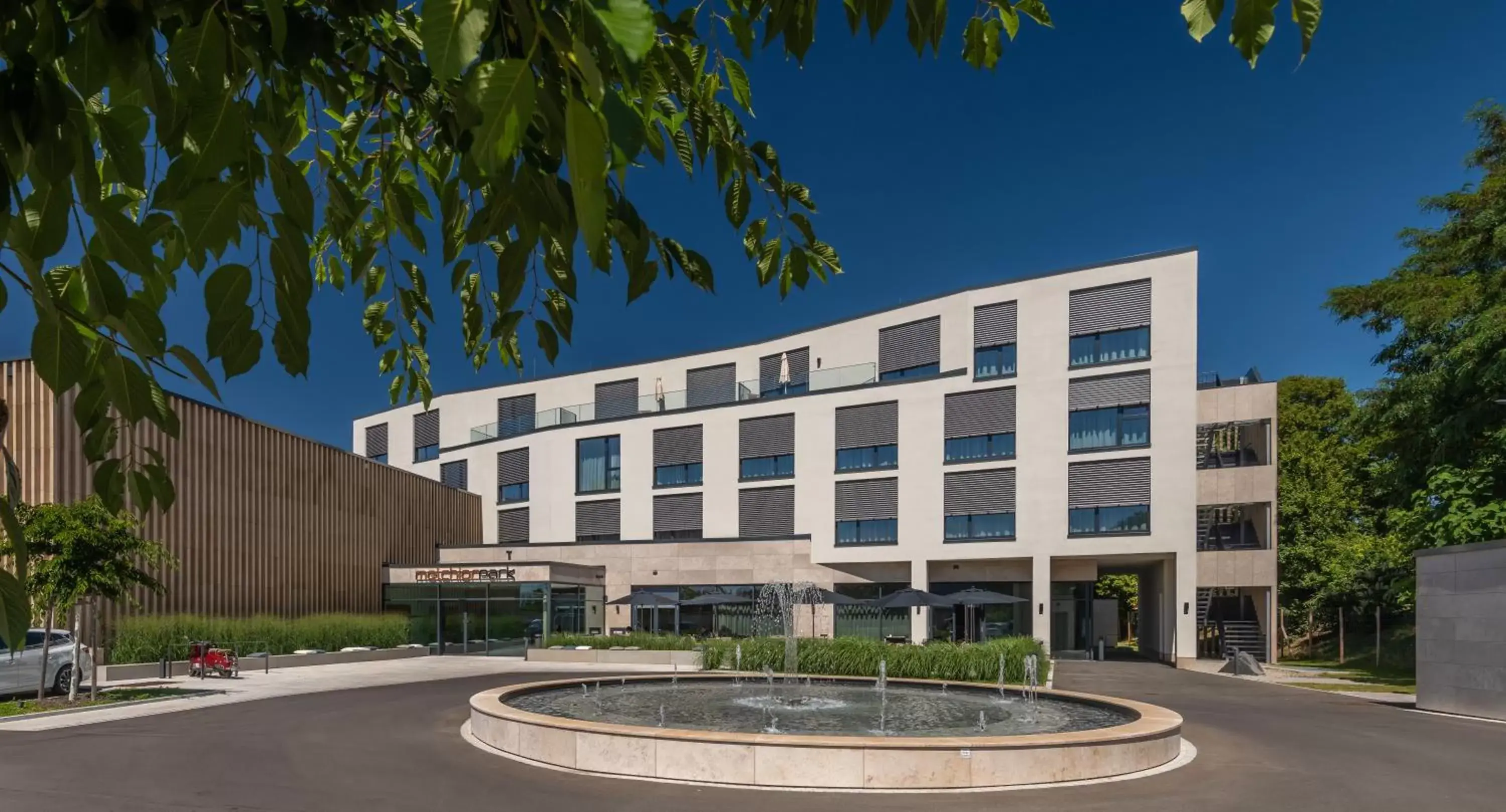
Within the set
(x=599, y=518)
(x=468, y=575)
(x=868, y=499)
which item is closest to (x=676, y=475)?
(x=599, y=518)

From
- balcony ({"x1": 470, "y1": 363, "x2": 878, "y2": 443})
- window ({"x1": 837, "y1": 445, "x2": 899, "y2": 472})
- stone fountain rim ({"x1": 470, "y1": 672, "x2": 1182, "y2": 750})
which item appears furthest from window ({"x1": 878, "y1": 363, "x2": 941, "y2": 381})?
stone fountain rim ({"x1": 470, "y1": 672, "x2": 1182, "y2": 750})

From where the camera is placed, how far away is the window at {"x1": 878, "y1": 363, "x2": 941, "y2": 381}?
45.7 meters

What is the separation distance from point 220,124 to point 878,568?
147 feet

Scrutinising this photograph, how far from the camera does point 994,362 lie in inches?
1709

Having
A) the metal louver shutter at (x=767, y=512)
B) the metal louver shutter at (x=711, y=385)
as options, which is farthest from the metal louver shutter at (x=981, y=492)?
the metal louver shutter at (x=711, y=385)

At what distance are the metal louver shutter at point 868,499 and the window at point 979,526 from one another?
242 cm

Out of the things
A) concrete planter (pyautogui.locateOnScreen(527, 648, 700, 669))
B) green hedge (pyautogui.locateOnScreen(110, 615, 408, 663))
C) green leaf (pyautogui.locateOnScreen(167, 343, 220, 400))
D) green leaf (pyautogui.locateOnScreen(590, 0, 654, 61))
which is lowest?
concrete planter (pyautogui.locateOnScreen(527, 648, 700, 669))

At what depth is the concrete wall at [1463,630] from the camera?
20688 millimetres

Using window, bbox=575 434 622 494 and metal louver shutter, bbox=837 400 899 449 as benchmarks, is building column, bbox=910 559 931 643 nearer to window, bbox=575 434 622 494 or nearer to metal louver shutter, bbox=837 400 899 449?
metal louver shutter, bbox=837 400 899 449

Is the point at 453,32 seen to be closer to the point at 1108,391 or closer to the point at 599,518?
the point at 1108,391

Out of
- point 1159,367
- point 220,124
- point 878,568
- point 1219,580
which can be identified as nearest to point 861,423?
point 878,568

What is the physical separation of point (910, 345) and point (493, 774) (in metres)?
35.7

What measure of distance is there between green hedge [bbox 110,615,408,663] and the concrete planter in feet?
Result: 20.9

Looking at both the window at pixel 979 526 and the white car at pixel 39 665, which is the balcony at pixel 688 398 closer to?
the window at pixel 979 526
